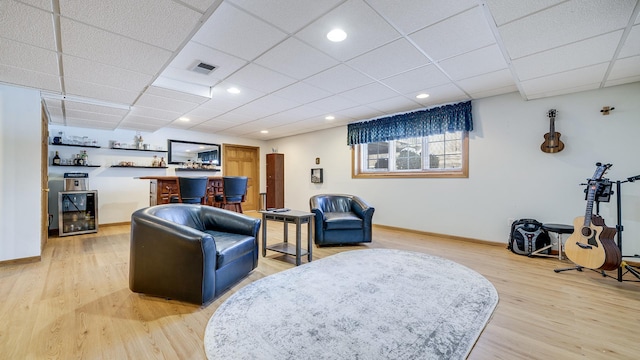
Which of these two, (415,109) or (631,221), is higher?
(415,109)

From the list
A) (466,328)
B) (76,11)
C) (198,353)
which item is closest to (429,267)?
(466,328)

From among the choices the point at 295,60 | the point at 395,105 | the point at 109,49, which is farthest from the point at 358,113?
the point at 109,49

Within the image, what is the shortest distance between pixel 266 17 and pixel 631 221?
4.79 meters

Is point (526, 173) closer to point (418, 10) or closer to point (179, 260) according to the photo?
point (418, 10)

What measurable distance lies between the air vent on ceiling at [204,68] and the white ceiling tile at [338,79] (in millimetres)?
1145

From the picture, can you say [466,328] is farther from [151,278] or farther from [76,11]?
[76,11]

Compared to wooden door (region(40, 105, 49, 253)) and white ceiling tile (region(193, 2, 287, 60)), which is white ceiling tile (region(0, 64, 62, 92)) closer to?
Answer: wooden door (region(40, 105, 49, 253))

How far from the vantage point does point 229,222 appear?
3.06 m

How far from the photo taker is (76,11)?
1.82m

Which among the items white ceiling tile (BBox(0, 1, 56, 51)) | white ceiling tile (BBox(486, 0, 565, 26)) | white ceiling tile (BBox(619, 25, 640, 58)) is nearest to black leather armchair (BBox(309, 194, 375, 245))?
white ceiling tile (BBox(486, 0, 565, 26))

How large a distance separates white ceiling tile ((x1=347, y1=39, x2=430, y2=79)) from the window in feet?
7.05

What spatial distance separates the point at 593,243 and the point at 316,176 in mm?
5208

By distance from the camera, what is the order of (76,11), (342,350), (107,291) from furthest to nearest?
(107,291), (76,11), (342,350)

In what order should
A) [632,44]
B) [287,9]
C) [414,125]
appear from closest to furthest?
[287,9] → [632,44] → [414,125]
